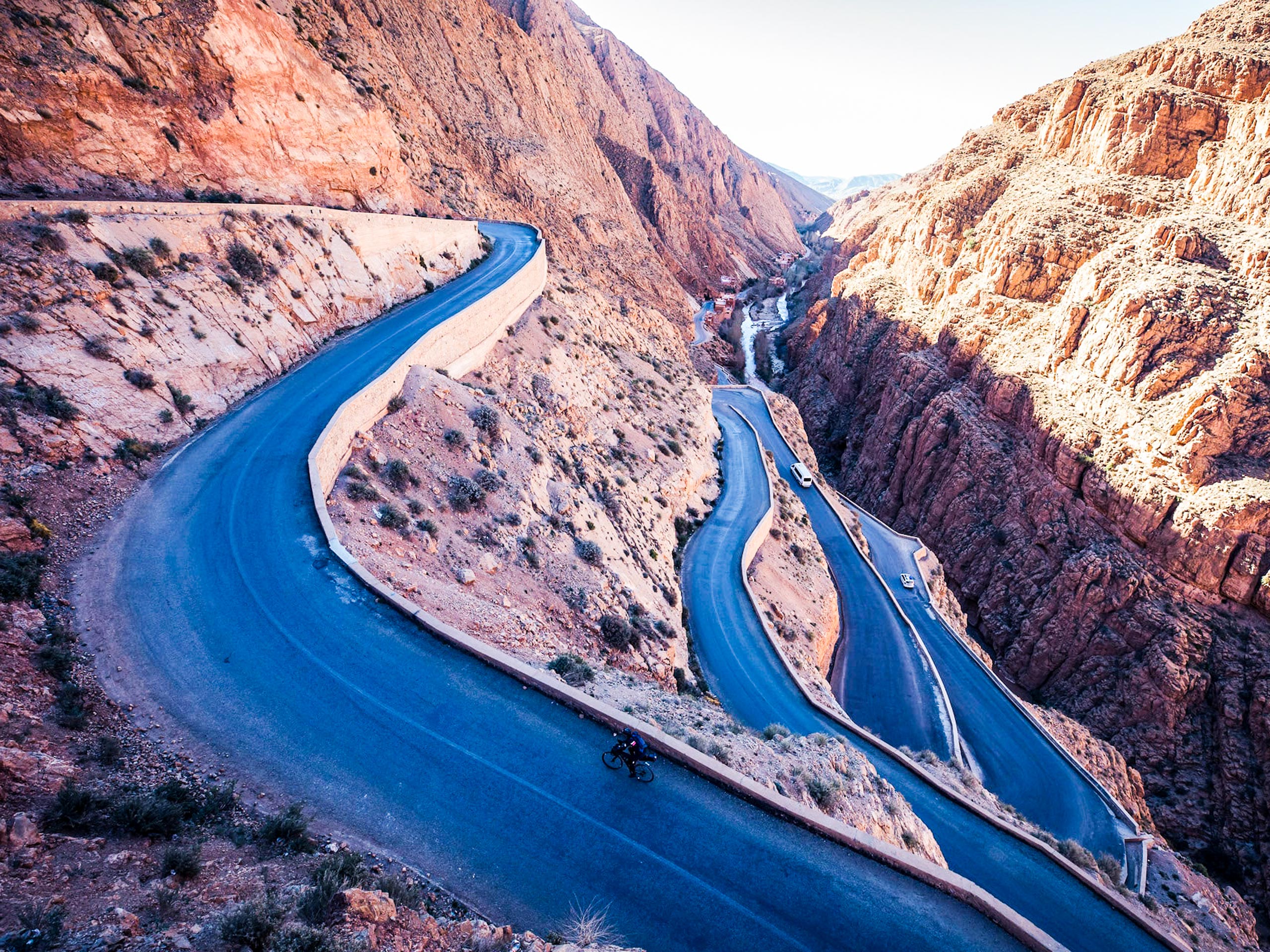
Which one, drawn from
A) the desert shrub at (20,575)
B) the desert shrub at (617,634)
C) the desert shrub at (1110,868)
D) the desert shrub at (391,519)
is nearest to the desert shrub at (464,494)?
the desert shrub at (391,519)

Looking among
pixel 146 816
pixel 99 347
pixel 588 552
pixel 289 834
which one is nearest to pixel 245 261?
pixel 99 347

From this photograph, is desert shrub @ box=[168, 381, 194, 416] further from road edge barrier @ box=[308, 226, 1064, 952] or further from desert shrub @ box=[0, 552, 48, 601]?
desert shrub @ box=[0, 552, 48, 601]

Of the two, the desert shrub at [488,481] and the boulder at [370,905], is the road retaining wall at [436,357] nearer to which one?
the desert shrub at [488,481]

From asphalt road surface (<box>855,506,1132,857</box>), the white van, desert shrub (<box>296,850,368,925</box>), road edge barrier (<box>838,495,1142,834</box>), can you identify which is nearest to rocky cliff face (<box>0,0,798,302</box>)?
desert shrub (<box>296,850,368,925</box>)

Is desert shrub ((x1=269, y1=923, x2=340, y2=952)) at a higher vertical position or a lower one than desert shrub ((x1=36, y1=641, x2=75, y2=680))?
higher

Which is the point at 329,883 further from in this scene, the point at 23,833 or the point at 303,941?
the point at 23,833

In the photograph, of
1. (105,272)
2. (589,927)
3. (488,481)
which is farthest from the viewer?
(488,481)

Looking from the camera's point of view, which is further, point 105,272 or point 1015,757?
point 1015,757
